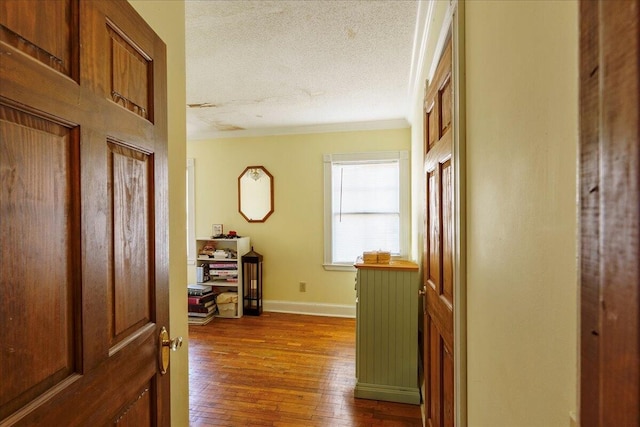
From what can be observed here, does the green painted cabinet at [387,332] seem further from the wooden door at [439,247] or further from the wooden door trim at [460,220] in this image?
the wooden door trim at [460,220]

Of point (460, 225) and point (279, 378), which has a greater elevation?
point (460, 225)

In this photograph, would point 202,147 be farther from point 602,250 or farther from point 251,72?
point 602,250

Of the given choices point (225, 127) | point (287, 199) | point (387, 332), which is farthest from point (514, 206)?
point (225, 127)

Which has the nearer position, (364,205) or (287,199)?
(364,205)

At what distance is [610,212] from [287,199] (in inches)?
159

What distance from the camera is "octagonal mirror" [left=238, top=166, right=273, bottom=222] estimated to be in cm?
433

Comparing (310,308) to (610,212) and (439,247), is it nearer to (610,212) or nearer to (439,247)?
(439,247)

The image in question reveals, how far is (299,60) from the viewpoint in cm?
238

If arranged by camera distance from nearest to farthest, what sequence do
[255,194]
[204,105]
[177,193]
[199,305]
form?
[177,193] → [204,105] → [199,305] → [255,194]

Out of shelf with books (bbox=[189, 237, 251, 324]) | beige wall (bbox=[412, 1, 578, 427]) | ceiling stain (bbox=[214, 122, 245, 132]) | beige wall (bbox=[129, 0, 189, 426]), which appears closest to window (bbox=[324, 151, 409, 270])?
shelf with books (bbox=[189, 237, 251, 324])

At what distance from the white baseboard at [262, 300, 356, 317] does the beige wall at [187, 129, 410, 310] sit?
33mm

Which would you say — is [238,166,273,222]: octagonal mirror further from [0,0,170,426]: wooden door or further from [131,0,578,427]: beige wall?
[0,0,170,426]: wooden door

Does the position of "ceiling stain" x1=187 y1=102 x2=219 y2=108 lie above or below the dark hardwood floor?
above

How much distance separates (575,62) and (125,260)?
1.08 metres
